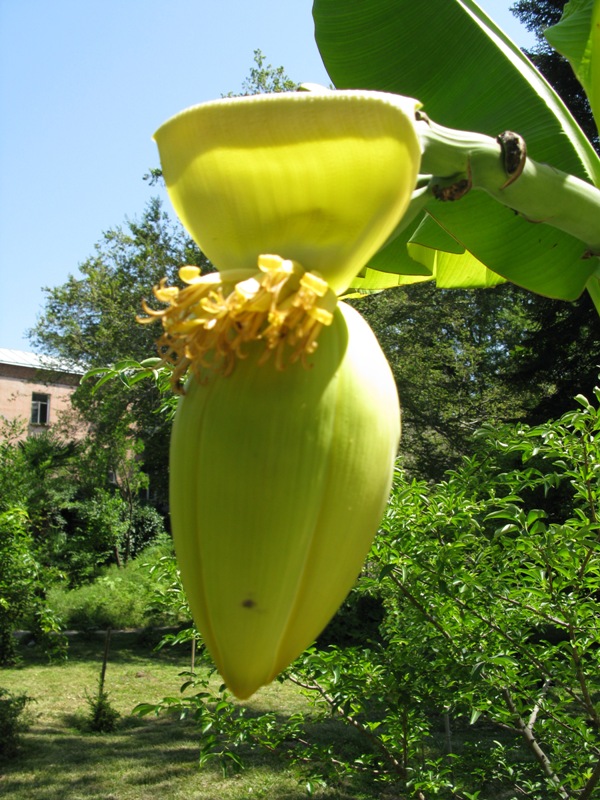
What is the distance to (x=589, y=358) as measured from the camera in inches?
436

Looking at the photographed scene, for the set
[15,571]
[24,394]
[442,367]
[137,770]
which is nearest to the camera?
[137,770]

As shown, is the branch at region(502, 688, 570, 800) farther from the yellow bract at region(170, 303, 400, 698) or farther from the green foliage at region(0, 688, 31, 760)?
the green foliage at region(0, 688, 31, 760)

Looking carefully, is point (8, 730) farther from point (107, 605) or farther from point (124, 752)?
point (107, 605)

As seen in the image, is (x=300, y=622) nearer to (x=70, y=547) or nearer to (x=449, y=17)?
(x=449, y=17)

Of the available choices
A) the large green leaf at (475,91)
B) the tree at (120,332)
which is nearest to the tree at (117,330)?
the tree at (120,332)

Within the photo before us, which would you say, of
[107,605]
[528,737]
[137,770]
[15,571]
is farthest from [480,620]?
[107,605]

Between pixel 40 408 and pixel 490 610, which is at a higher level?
pixel 40 408

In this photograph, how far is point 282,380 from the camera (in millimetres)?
437

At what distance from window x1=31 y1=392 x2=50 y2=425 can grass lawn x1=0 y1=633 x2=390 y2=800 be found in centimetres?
1497

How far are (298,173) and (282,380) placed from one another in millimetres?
125

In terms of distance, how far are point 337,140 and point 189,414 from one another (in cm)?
18

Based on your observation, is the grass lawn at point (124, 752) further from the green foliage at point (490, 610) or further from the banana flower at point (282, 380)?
the banana flower at point (282, 380)

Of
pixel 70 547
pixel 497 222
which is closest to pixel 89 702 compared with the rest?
pixel 70 547

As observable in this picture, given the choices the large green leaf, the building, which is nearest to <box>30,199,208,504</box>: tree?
the building
